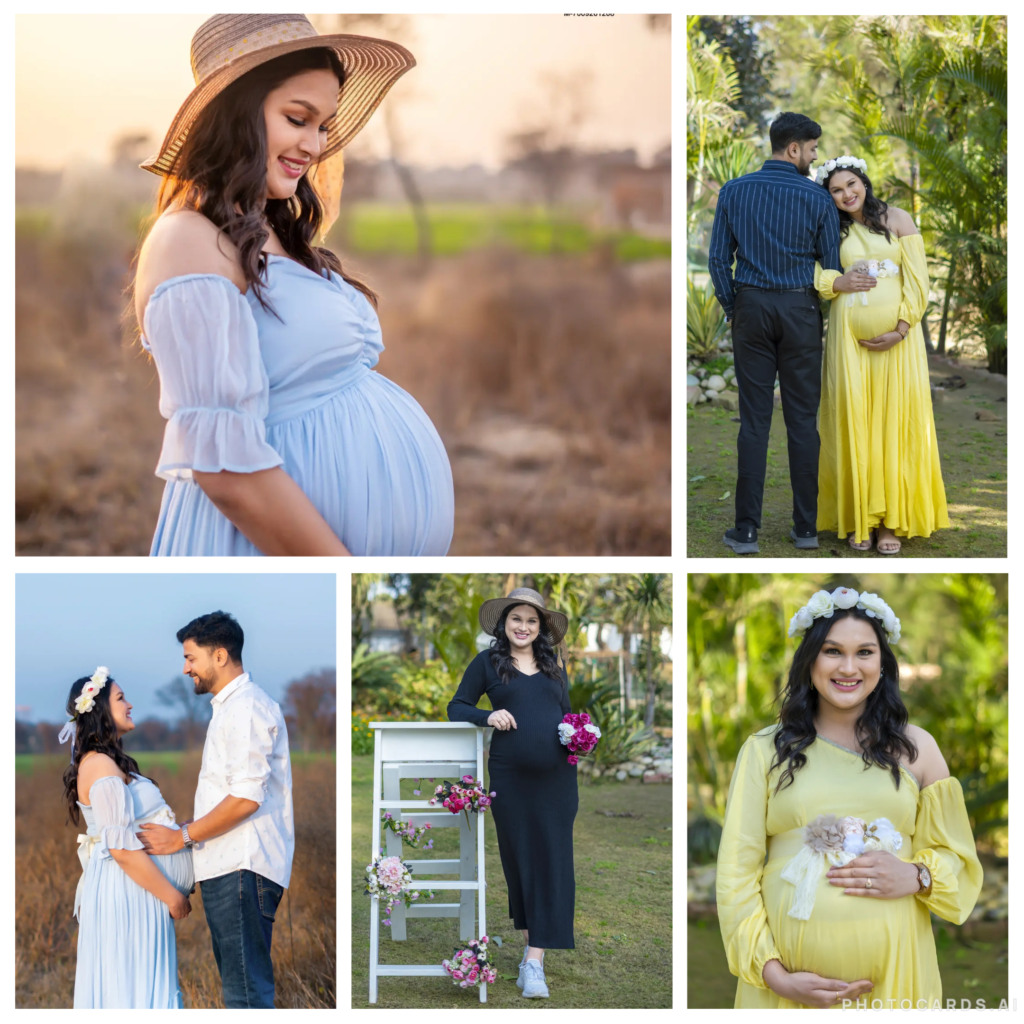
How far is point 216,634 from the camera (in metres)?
3.56

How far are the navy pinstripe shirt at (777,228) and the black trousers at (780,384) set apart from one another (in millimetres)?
84

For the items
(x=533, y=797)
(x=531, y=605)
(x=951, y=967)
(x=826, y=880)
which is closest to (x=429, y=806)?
(x=533, y=797)

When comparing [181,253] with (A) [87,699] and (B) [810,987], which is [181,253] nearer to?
(A) [87,699]

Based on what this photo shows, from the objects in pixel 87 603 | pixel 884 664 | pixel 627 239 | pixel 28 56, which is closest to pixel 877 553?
pixel 884 664

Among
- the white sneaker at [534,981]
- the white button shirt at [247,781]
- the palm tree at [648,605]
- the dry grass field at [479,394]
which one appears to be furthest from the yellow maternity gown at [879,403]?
the white button shirt at [247,781]

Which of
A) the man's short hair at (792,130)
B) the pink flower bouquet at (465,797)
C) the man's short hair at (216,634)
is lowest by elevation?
the pink flower bouquet at (465,797)

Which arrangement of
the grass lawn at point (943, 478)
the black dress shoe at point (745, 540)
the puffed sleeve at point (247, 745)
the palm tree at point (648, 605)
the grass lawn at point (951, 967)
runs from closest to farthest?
the puffed sleeve at point (247, 745) → the black dress shoe at point (745, 540) → the grass lawn at point (943, 478) → the grass lawn at point (951, 967) → the palm tree at point (648, 605)

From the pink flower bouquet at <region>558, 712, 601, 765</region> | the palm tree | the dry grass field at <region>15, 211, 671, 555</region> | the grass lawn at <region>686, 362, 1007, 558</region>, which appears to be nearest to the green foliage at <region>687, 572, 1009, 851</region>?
the palm tree

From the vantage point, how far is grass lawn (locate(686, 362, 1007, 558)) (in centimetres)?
439

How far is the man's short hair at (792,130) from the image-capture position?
409 cm

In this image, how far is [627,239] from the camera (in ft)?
16.6

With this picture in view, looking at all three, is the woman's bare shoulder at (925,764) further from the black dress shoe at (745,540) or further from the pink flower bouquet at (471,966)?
the pink flower bouquet at (471,966)

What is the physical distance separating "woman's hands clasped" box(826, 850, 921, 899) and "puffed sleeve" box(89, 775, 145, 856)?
2.36 metres

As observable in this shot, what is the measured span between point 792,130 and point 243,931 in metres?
3.73
